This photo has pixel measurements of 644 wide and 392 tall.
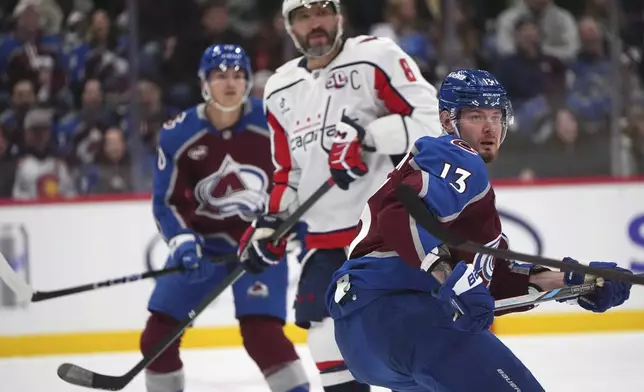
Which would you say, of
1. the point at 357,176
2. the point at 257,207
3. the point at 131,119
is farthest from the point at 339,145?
the point at 131,119

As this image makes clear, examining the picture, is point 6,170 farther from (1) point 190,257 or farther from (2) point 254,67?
(1) point 190,257

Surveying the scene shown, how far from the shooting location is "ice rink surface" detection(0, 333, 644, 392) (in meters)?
4.20

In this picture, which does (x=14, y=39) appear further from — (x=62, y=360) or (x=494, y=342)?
(x=494, y=342)

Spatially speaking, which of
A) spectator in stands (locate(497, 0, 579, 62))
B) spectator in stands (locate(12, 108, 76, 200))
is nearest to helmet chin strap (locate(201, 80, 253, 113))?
spectator in stands (locate(12, 108, 76, 200))

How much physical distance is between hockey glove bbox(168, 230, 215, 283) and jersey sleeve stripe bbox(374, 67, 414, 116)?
84cm

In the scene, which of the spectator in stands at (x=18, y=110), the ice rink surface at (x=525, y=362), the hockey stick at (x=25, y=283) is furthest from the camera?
the spectator in stands at (x=18, y=110)

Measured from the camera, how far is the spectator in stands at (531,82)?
222 inches

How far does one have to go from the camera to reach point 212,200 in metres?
3.75

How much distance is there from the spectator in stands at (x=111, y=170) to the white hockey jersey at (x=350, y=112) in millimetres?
2366

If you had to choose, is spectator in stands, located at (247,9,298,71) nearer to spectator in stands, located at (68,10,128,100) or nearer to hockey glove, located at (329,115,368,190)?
spectator in stands, located at (68,10,128,100)

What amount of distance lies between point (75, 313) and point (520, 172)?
2.34 meters

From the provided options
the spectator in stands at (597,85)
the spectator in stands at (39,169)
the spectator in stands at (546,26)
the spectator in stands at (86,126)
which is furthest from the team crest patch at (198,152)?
the spectator in stands at (546,26)

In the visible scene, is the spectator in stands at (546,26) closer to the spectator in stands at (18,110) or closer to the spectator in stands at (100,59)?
the spectator in stands at (100,59)

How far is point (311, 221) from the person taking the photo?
3.27m
